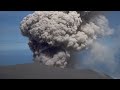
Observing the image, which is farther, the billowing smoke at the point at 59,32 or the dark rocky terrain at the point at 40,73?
the billowing smoke at the point at 59,32

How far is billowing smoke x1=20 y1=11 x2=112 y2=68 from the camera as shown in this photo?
14.5 feet

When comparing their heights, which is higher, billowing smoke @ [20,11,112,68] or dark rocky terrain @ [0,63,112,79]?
billowing smoke @ [20,11,112,68]

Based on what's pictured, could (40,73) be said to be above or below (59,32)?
below

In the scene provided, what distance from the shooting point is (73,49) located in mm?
4590

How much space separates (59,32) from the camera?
4543 millimetres

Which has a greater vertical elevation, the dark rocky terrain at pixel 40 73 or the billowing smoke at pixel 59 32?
the billowing smoke at pixel 59 32

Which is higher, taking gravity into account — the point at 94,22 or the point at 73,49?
the point at 94,22

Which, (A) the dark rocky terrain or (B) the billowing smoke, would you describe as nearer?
(A) the dark rocky terrain

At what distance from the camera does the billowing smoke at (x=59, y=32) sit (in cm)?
441

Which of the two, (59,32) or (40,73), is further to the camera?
(59,32)
